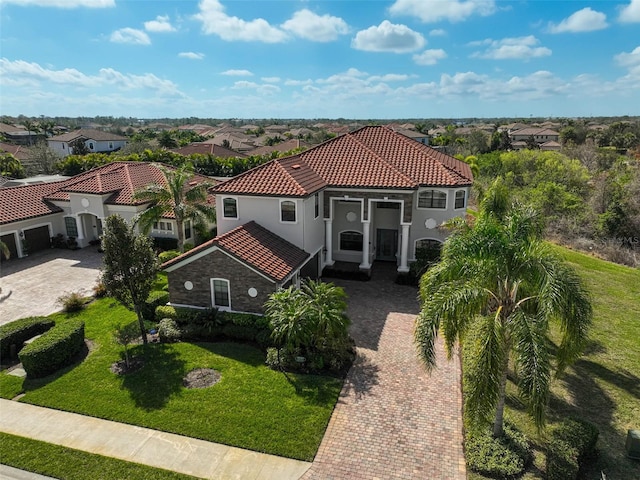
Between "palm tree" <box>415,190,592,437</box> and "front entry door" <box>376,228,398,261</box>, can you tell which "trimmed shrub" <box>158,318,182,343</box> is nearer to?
"palm tree" <box>415,190,592,437</box>

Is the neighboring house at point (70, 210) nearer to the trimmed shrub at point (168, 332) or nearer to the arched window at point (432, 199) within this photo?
the trimmed shrub at point (168, 332)

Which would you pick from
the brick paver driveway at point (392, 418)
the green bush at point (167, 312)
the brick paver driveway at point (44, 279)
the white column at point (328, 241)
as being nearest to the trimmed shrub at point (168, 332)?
the green bush at point (167, 312)

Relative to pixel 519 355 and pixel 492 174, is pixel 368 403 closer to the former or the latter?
pixel 519 355

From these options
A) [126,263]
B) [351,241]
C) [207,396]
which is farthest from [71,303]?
[351,241]

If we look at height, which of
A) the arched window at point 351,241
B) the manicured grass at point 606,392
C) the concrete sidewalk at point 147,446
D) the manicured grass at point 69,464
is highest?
the arched window at point 351,241

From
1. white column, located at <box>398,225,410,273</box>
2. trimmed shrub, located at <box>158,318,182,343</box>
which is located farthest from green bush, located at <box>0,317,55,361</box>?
white column, located at <box>398,225,410,273</box>

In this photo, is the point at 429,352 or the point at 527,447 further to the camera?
the point at 527,447

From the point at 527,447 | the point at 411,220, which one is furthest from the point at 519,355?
the point at 411,220
